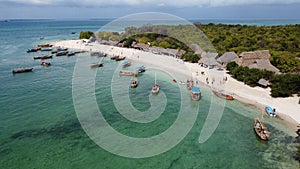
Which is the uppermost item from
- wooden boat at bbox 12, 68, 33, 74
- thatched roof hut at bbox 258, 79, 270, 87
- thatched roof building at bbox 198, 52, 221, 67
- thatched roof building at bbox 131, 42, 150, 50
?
thatched roof building at bbox 131, 42, 150, 50

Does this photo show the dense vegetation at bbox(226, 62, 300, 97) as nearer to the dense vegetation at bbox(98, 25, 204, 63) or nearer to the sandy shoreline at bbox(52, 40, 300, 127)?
the sandy shoreline at bbox(52, 40, 300, 127)

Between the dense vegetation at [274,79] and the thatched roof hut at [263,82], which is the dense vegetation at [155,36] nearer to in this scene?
the dense vegetation at [274,79]

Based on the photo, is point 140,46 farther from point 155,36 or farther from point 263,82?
point 263,82

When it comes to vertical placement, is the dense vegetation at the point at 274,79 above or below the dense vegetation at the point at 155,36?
below

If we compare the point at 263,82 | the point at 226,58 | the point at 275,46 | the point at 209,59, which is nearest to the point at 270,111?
the point at 263,82

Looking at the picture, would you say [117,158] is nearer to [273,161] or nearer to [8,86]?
[273,161]

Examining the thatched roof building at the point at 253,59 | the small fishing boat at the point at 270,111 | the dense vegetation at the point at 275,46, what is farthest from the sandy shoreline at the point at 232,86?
the dense vegetation at the point at 275,46

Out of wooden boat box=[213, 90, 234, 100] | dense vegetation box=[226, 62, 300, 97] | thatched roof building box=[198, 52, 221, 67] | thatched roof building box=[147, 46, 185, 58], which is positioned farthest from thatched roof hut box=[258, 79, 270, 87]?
thatched roof building box=[147, 46, 185, 58]
